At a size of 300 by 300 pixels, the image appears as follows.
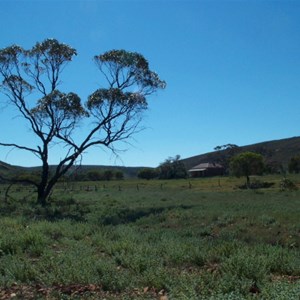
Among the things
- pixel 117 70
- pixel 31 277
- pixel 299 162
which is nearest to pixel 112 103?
pixel 117 70

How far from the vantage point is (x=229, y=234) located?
45.5 ft

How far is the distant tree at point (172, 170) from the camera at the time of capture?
12748cm

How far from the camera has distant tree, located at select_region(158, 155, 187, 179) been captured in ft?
418

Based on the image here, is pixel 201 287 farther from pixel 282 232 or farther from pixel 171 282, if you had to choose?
pixel 282 232

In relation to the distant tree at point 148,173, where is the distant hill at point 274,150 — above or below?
above

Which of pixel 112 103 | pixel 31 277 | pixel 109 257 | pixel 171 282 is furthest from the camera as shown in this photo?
pixel 112 103

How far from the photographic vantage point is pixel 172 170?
426ft

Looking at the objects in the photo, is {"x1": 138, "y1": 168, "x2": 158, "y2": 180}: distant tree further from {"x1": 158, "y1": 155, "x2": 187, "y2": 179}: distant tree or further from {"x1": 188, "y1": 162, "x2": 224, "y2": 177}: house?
{"x1": 188, "y1": 162, "x2": 224, "y2": 177}: house

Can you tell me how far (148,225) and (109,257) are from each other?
8.04 metres

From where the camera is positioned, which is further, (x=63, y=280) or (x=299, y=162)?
(x=299, y=162)

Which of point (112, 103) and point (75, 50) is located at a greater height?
point (75, 50)

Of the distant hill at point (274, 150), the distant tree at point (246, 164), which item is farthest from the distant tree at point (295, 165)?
the distant hill at point (274, 150)

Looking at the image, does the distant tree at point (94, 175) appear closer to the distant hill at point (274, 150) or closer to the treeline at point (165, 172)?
the treeline at point (165, 172)

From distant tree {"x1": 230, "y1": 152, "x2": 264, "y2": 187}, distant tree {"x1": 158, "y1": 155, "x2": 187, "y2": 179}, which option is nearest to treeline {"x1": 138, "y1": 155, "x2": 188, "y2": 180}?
distant tree {"x1": 158, "y1": 155, "x2": 187, "y2": 179}
